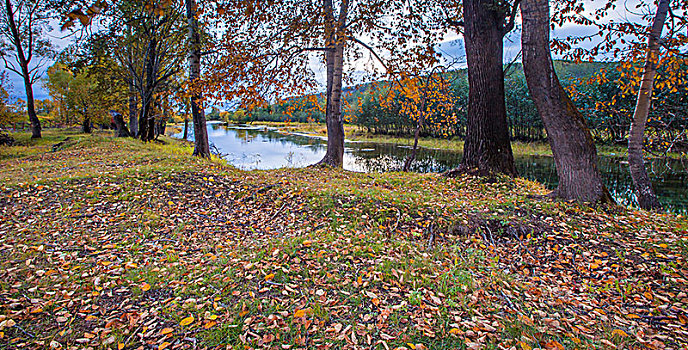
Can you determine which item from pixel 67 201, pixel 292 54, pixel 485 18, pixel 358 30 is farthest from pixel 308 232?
pixel 358 30

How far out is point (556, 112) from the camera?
5941mm

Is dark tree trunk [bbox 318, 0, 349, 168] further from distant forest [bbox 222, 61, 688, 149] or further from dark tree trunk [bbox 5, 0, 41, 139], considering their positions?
dark tree trunk [bbox 5, 0, 41, 139]

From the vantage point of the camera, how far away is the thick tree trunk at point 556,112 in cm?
582

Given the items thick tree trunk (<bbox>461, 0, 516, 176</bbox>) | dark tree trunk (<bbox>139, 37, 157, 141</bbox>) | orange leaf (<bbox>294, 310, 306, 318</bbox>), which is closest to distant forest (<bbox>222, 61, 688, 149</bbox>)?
thick tree trunk (<bbox>461, 0, 516, 176</bbox>)

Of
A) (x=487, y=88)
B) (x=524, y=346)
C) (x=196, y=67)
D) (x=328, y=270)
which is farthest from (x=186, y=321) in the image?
(x=196, y=67)

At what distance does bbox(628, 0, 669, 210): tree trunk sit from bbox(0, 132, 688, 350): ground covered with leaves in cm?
218

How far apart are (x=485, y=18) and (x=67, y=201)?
1077 cm

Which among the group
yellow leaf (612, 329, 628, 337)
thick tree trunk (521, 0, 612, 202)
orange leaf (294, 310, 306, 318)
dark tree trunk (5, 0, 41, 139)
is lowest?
yellow leaf (612, 329, 628, 337)

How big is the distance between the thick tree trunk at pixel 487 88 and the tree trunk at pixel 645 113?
256 cm

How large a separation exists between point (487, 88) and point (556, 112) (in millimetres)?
2959

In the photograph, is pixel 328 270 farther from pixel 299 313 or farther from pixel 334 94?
pixel 334 94

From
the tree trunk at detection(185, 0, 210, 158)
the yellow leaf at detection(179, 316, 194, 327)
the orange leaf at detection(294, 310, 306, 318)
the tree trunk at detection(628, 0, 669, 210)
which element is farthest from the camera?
the tree trunk at detection(185, 0, 210, 158)

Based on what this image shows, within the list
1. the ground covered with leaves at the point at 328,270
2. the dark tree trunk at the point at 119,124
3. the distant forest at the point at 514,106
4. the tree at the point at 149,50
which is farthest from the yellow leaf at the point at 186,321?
the dark tree trunk at the point at 119,124

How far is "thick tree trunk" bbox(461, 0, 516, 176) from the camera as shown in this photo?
8.53 metres
